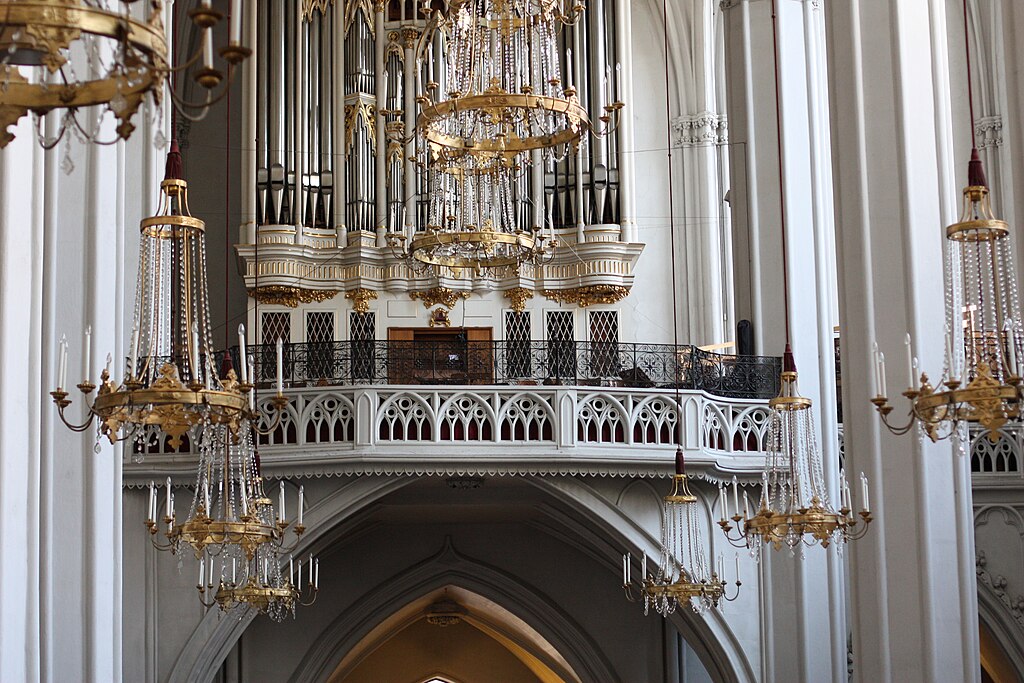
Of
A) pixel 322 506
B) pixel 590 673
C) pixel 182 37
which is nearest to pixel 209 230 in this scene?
pixel 182 37

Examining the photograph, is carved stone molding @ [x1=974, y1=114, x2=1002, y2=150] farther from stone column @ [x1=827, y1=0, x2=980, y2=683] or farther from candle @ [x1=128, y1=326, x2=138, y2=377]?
candle @ [x1=128, y1=326, x2=138, y2=377]

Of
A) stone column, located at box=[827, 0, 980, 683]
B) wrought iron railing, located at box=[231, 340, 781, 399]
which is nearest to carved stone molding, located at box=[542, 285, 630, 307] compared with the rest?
wrought iron railing, located at box=[231, 340, 781, 399]

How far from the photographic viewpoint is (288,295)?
21.0 metres

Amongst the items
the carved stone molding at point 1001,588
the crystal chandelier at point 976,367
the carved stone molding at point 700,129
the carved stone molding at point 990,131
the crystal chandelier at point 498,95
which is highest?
the carved stone molding at point 700,129

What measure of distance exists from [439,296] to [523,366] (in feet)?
10.5

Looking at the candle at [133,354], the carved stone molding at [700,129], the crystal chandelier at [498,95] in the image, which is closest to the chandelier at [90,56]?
the candle at [133,354]

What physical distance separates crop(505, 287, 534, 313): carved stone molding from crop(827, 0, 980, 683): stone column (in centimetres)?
878

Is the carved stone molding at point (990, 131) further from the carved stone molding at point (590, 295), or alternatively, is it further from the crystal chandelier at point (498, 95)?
the crystal chandelier at point (498, 95)

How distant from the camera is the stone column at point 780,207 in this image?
17.4 metres

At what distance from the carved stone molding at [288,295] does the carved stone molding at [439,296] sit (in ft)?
3.86

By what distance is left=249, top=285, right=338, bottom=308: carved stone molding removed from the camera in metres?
20.9

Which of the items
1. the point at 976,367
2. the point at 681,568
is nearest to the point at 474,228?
the point at 681,568

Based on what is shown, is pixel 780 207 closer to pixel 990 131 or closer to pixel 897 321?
pixel 990 131

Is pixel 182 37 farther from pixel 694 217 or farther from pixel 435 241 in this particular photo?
pixel 435 241
